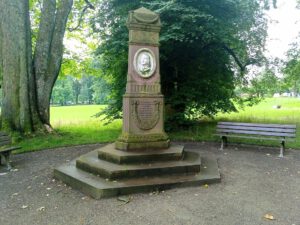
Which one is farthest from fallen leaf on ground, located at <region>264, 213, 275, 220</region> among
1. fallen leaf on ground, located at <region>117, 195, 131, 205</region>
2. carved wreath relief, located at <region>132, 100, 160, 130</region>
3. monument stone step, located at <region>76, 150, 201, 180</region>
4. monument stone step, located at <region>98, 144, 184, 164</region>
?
carved wreath relief, located at <region>132, 100, 160, 130</region>

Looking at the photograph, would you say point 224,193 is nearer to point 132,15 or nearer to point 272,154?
point 272,154

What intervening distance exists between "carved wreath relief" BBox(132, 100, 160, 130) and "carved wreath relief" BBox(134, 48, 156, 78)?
68 centimetres

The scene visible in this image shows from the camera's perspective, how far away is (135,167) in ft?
18.9

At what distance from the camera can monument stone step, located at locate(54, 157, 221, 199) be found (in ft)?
16.6

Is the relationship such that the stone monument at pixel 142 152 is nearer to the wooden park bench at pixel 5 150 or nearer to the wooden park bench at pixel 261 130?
the wooden park bench at pixel 5 150

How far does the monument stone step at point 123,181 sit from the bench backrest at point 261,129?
2949mm

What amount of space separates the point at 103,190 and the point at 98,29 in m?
9.87

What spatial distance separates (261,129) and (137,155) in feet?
14.4

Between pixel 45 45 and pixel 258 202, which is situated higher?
pixel 45 45

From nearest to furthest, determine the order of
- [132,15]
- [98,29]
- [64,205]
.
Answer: [64,205] → [132,15] → [98,29]

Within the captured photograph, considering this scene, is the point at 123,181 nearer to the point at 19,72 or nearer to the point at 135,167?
the point at 135,167

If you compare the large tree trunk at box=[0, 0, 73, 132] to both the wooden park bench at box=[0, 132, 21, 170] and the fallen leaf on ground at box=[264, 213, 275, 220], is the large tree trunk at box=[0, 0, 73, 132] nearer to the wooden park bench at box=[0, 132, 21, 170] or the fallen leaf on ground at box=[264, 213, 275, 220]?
the wooden park bench at box=[0, 132, 21, 170]

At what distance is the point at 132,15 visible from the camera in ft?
21.6

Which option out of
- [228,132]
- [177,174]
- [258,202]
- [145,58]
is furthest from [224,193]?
[228,132]
